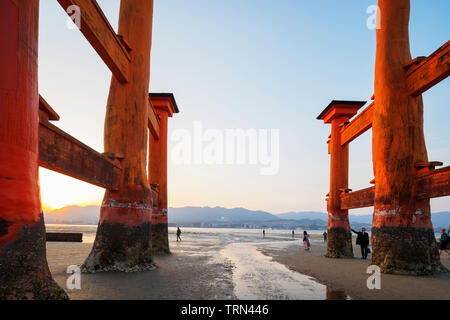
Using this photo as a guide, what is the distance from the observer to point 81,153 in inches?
312

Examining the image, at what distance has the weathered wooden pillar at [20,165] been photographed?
4086 mm

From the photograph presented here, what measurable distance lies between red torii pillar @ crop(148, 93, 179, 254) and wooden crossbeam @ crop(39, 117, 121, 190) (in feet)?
26.1

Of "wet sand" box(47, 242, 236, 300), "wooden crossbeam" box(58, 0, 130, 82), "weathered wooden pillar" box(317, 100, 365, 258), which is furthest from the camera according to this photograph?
"weathered wooden pillar" box(317, 100, 365, 258)

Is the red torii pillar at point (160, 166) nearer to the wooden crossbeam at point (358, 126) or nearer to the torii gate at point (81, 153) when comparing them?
the torii gate at point (81, 153)

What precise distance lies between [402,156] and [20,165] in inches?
442

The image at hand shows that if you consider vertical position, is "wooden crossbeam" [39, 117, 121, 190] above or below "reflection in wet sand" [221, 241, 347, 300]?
above

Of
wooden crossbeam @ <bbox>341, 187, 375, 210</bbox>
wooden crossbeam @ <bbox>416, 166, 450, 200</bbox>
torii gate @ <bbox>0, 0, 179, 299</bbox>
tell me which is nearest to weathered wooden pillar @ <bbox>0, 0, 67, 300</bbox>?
torii gate @ <bbox>0, 0, 179, 299</bbox>

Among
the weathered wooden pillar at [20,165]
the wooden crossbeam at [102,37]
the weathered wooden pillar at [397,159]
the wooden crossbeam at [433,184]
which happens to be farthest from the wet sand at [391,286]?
the wooden crossbeam at [102,37]

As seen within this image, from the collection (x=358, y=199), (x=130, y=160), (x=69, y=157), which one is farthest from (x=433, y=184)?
(x=69, y=157)

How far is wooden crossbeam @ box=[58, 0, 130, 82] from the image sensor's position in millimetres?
7961

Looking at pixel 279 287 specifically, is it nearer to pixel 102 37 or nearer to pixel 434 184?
pixel 434 184

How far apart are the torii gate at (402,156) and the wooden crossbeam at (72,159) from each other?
9538 millimetres

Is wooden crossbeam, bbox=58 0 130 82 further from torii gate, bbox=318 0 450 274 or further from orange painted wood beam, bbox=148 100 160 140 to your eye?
torii gate, bbox=318 0 450 274
